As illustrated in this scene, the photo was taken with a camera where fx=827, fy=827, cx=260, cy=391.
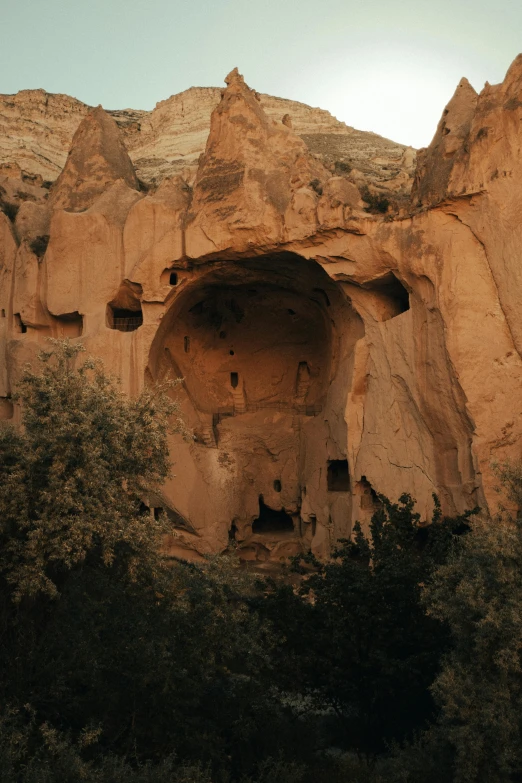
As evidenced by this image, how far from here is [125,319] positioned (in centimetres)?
2311

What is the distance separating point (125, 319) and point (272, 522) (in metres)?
7.76

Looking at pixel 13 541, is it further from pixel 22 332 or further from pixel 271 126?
pixel 271 126

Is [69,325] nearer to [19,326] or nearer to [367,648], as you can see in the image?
[19,326]

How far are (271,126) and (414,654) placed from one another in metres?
14.9

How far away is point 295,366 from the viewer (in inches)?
1024

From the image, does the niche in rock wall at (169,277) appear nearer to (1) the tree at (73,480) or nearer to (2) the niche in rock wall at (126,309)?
(2) the niche in rock wall at (126,309)

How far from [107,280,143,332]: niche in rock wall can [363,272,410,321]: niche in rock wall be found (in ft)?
20.7

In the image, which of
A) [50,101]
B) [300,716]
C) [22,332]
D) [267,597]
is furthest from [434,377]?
[50,101]

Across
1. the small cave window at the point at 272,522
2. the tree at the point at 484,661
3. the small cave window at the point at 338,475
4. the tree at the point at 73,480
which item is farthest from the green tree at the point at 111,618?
the small cave window at the point at 272,522

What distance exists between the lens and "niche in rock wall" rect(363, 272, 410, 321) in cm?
2048

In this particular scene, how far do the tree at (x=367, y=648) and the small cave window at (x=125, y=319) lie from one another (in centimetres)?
1090

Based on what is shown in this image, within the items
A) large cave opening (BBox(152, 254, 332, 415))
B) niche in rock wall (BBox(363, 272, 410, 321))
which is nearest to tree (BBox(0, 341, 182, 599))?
niche in rock wall (BBox(363, 272, 410, 321))

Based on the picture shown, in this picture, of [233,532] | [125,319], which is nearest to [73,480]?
[125,319]

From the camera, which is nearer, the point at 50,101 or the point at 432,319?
the point at 432,319
